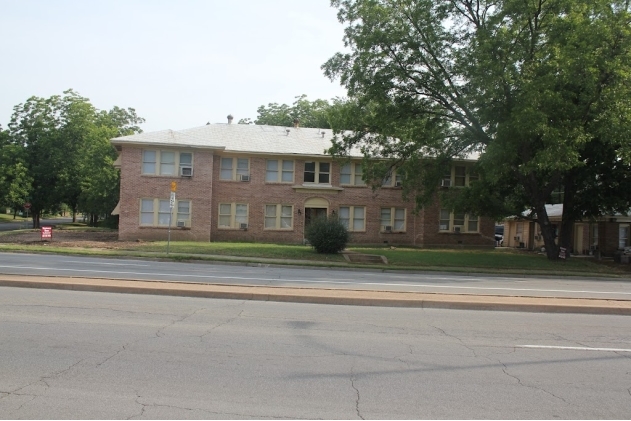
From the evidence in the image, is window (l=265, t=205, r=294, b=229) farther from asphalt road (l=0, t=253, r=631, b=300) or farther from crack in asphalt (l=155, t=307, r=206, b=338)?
crack in asphalt (l=155, t=307, r=206, b=338)

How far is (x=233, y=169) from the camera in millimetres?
36031

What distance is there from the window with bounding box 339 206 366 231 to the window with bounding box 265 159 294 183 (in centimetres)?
419

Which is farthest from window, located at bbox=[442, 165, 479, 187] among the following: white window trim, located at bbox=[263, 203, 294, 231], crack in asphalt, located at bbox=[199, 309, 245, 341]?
crack in asphalt, located at bbox=[199, 309, 245, 341]

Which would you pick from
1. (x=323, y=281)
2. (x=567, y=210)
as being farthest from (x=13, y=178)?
(x=567, y=210)

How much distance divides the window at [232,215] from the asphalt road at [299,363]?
82.8ft

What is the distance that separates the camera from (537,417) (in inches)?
202

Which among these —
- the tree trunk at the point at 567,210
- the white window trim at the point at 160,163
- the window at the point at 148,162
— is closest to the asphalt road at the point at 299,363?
the tree trunk at the point at 567,210

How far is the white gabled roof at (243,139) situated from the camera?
34219 millimetres

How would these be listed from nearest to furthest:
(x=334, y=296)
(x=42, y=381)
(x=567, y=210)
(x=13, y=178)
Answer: (x=42, y=381) < (x=334, y=296) < (x=567, y=210) < (x=13, y=178)

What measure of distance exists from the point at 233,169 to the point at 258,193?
2266 mm

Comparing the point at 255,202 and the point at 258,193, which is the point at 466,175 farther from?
the point at 255,202

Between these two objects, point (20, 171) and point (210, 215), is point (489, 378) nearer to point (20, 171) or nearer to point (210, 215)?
point (210, 215)

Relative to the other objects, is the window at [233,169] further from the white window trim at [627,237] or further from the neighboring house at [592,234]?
the white window trim at [627,237]

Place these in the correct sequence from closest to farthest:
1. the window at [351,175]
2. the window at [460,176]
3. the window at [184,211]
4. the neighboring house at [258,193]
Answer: the neighboring house at [258,193], the window at [184,211], the window at [351,175], the window at [460,176]
